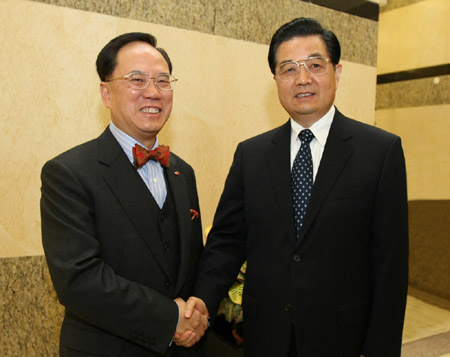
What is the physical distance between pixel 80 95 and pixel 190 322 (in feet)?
5.34

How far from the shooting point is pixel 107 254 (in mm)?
1590

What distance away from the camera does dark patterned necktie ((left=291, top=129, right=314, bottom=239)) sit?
174cm

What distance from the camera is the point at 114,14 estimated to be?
105 inches

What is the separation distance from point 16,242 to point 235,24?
6.93 ft

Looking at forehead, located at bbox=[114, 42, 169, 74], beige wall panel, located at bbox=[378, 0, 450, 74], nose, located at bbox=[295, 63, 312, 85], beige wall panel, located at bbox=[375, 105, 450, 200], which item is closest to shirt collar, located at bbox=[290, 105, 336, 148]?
nose, located at bbox=[295, 63, 312, 85]

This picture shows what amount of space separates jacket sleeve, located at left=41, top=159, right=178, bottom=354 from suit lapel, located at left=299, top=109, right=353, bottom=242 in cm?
65

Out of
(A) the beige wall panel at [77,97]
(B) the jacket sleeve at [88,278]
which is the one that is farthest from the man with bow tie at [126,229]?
(A) the beige wall panel at [77,97]

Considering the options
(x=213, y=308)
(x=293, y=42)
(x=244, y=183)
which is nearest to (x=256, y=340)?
(x=213, y=308)

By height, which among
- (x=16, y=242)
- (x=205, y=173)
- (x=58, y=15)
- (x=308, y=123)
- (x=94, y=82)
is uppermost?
(x=58, y=15)

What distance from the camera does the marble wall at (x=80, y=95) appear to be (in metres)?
2.42

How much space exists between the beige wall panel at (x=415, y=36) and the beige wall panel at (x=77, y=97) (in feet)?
7.16

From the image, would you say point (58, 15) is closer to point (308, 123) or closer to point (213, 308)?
point (308, 123)

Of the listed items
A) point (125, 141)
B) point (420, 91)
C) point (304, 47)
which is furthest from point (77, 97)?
point (420, 91)

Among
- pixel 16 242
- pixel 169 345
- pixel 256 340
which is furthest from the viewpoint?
pixel 16 242
